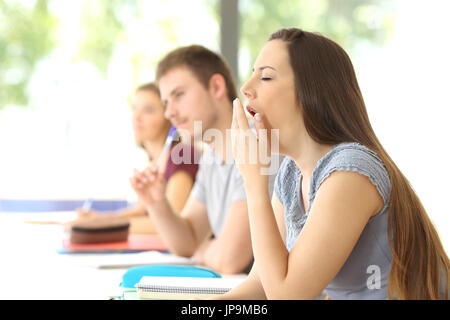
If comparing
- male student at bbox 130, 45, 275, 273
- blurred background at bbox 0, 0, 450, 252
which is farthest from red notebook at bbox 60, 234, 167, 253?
blurred background at bbox 0, 0, 450, 252

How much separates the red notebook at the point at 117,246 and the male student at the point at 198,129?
0.16m

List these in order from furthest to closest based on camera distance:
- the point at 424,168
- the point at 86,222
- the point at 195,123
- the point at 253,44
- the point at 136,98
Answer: the point at 253,44, the point at 424,168, the point at 136,98, the point at 86,222, the point at 195,123

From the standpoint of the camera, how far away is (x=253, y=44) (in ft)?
11.9

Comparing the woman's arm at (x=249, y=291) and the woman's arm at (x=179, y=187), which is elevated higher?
the woman's arm at (x=179, y=187)

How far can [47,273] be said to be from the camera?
1.53 metres

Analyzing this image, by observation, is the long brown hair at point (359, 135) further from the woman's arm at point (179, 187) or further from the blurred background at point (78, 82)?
the blurred background at point (78, 82)

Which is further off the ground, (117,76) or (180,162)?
(117,76)

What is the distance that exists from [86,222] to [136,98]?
2.70 feet

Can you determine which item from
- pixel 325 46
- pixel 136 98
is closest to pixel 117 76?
pixel 136 98

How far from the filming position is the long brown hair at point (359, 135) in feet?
3.00

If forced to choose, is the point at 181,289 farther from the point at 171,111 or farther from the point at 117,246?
the point at 117,246

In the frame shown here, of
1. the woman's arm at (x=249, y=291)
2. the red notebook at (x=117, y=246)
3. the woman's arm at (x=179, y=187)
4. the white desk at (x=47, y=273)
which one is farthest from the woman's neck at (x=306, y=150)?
the woman's arm at (x=179, y=187)

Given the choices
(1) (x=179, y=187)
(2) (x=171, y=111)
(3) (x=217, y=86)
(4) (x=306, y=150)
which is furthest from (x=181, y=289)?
(1) (x=179, y=187)

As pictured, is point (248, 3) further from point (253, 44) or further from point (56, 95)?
point (56, 95)
